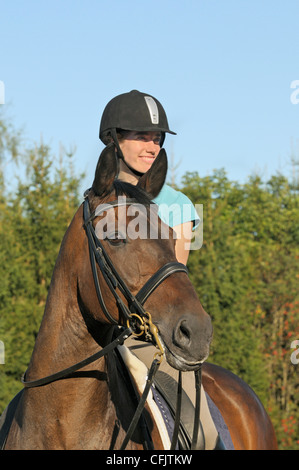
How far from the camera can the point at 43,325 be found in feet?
11.3

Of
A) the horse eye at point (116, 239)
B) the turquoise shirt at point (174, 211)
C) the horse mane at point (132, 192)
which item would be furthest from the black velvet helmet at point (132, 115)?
the horse eye at point (116, 239)

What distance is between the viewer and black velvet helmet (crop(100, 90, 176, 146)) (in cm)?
446

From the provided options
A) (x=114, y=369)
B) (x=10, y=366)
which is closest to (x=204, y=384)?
(x=114, y=369)

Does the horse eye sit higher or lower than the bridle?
higher

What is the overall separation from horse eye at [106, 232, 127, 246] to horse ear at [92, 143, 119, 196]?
327mm

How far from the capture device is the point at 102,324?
133 inches

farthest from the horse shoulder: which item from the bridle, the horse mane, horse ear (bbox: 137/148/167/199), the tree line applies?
the tree line

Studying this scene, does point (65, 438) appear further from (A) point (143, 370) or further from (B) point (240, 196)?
(B) point (240, 196)

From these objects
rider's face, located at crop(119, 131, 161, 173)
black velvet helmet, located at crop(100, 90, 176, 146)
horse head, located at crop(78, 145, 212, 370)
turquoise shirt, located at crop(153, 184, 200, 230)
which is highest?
black velvet helmet, located at crop(100, 90, 176, 146)

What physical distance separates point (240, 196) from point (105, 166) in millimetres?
22764

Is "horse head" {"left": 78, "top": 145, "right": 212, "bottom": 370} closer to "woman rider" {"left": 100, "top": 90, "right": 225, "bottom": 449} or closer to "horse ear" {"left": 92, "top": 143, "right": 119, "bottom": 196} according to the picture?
"horse ear" {"left": 92, "top": 143, "right": 119, "bottom": 196}

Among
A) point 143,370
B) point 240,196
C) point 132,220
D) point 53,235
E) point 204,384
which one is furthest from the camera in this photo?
point 240,196

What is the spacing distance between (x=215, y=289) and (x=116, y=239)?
958cm

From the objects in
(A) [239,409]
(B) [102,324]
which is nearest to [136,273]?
(B) [102,324]
